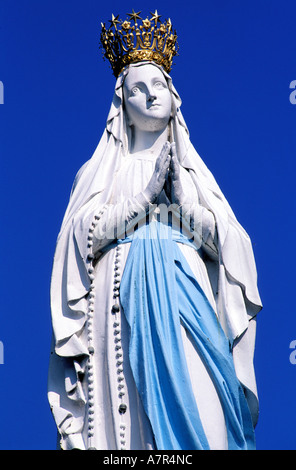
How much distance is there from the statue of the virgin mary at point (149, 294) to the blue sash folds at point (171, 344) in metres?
0.01

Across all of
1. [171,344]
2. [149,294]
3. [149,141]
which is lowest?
[171,344]

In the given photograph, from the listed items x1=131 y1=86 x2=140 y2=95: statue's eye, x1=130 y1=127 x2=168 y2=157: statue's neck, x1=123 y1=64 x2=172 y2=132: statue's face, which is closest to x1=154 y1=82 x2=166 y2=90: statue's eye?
x1=123 y1=64 x2=172 y2=132: statue's face

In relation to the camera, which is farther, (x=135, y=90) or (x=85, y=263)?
(x=135, y=90)

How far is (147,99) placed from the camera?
42.2 feet

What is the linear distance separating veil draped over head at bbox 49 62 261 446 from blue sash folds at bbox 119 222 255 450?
0.99 feet

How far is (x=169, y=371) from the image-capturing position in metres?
11.4

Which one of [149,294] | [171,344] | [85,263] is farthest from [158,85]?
[171,344]

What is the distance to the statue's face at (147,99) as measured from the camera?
42.2 ft

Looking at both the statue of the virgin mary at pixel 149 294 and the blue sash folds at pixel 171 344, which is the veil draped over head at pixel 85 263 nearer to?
the statue of the virgin mary at pixel 149 294

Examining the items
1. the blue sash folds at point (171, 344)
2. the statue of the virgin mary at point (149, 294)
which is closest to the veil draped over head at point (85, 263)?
the statue of the virgin mary at point (149, 294)

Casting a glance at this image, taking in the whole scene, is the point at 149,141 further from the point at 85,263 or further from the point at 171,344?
the point at 171,344

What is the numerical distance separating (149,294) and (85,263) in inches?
27.8

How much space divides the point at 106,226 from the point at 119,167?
774 mm

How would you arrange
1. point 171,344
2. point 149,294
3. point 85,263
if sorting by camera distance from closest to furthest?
point 171,344 < point 149,294 < point 85,263
